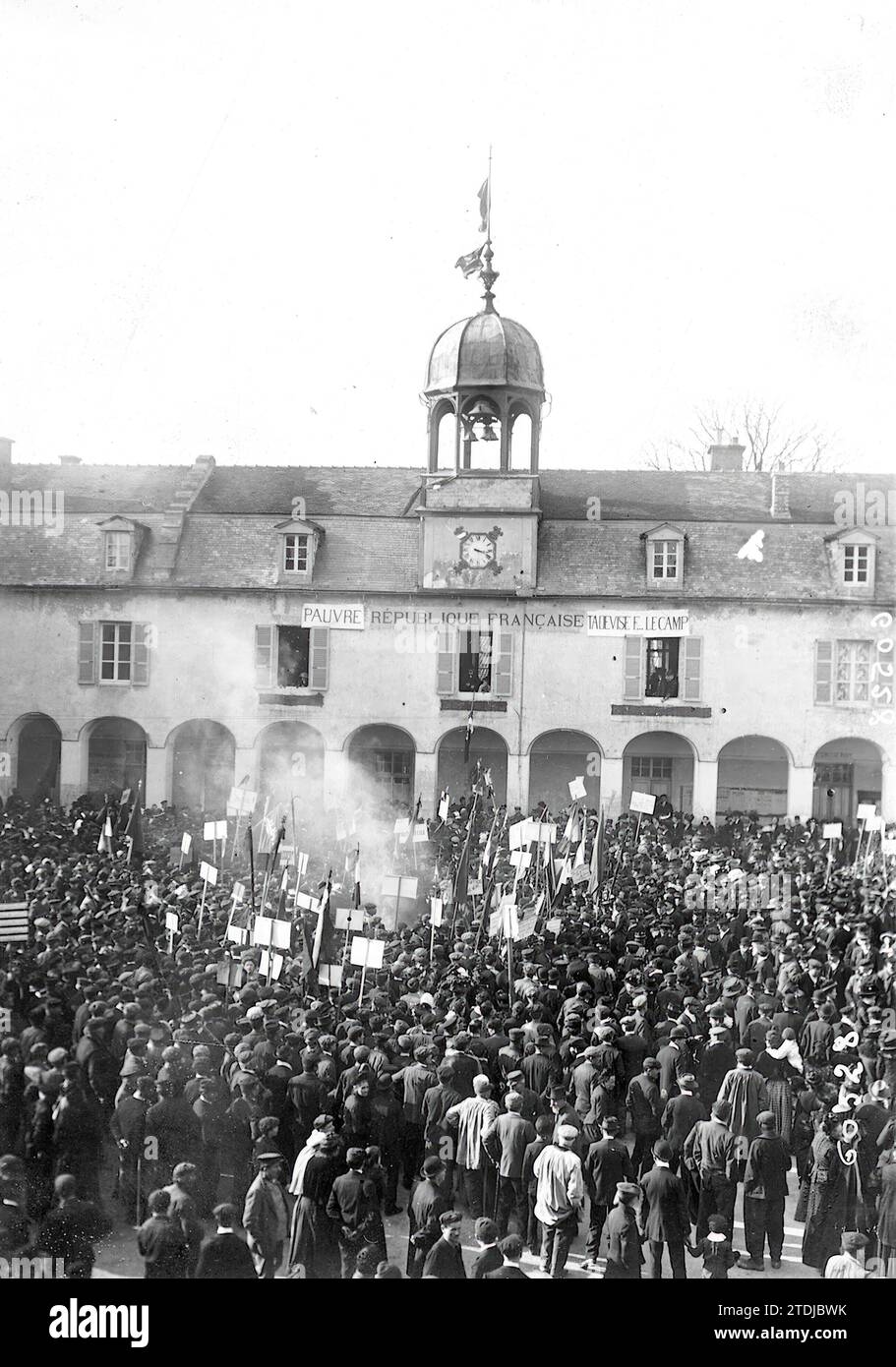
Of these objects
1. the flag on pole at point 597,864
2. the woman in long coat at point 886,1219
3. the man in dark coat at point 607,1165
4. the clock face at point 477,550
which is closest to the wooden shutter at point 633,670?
the clock face at point 477,550

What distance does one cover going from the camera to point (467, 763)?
20.9 meters

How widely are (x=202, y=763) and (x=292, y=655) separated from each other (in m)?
2.60

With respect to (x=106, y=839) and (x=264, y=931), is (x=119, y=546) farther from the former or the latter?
(x=264, y=931)

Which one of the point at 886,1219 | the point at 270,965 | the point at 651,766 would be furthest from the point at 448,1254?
the point at 651,766

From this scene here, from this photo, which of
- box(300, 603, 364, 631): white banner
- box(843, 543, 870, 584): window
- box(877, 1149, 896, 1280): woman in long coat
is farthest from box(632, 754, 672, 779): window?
box(877, 1149, 896, 1280): woman in long coat

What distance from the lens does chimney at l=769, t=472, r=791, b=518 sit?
21370 millimetres

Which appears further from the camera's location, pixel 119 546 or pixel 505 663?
pixel 505 663

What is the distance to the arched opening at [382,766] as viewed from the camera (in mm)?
20500

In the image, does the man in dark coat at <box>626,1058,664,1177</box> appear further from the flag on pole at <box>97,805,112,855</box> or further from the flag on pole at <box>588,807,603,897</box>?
the flag on pole at <box>97,805,112,855</box>

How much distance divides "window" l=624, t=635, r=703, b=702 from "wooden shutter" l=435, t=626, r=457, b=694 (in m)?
3.03

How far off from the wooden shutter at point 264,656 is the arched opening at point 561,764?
16.5 feet

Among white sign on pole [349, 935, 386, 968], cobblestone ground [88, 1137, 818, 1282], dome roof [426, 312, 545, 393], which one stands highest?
dome roof [426, 312, 545, 393]

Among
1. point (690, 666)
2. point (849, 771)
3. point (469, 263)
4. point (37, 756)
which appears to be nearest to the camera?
point (469, 263)
